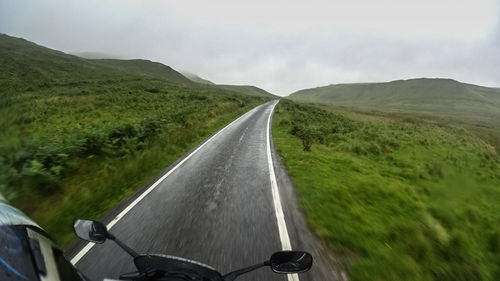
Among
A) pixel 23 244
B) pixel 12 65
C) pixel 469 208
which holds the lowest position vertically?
pixel 469 208

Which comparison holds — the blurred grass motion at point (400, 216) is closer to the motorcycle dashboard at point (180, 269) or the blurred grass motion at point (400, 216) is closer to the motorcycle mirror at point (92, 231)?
the motorcycle dashboard at point (180, 269)

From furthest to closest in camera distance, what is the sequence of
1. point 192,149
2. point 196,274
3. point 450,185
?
1. point 192,149
2. point 450,185
3. point 196,274

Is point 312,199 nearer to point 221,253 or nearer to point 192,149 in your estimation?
point 221,253

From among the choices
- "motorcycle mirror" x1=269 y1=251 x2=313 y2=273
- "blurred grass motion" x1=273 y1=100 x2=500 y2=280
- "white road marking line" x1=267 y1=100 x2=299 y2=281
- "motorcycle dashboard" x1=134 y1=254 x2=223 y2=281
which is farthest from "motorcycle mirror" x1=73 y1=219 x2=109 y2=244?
"blurred grass motion" x1=273 y1=100 x2=500 y2=280

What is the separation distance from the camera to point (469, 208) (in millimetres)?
6043

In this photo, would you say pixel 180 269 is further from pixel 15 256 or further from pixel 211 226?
pixel 211 226

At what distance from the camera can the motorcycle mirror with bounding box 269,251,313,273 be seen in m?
2.16

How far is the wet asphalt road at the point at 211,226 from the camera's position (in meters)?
3.58

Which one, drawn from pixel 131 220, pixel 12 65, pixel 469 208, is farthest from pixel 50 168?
pixel 12 65

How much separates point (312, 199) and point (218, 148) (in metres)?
6.27

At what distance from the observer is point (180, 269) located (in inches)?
79.4

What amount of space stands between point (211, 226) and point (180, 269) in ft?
8.71

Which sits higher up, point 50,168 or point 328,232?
point 50,168

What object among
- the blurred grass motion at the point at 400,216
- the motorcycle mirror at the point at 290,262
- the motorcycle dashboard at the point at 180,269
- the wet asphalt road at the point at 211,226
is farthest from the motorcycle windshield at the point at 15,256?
the blurred grass motion at the point at 400,216
